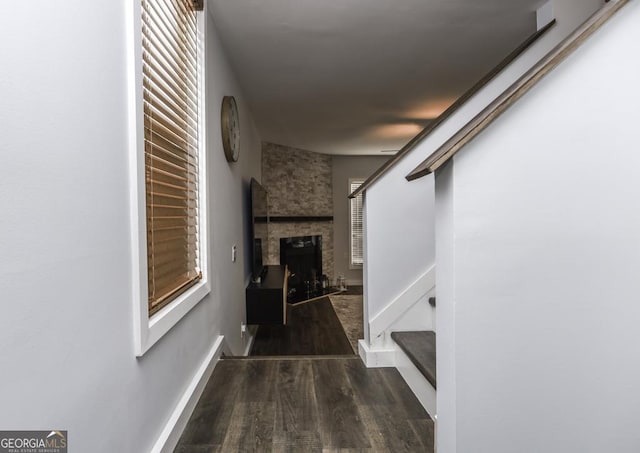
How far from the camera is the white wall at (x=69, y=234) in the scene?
2.40 ft

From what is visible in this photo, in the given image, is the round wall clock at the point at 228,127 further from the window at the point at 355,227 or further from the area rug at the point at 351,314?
the window at the point at 355,227

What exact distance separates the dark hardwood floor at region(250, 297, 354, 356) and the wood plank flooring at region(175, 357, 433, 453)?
78.6 inches

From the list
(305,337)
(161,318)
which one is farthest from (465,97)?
(305,337)

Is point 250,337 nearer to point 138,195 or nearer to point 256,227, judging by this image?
point 256,227

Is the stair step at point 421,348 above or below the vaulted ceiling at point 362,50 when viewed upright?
below

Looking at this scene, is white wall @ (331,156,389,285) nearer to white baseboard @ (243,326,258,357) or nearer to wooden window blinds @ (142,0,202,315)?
white baseboard @ (243,326,258,357)

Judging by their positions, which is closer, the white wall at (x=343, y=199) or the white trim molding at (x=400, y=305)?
the white trim molding at (x=400, y=305)

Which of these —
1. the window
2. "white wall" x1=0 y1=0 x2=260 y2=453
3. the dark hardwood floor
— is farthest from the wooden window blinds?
the window

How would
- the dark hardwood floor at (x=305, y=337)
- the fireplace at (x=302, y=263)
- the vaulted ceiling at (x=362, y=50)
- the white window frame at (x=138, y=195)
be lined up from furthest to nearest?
the fireplace at (x=302, y=263)
the dark hardwood floor at (x=305, y=337)
the vaulted ceiling at (x=362, y=50)
the white window frame at (x=138, y=195)

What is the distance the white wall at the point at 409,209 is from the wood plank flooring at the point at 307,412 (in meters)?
0.45

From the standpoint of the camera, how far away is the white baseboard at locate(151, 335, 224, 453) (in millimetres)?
1462

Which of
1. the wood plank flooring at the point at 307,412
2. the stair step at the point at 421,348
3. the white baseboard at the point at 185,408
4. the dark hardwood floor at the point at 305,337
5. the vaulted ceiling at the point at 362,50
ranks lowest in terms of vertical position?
the dark hardwood floor at the point at 305,337

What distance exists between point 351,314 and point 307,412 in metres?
4.17

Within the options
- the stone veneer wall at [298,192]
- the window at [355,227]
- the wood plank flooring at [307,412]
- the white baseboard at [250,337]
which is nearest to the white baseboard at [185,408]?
the wood plank flooring at [307,412]
